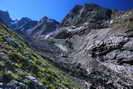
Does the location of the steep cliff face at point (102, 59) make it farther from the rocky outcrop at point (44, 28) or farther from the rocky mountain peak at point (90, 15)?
the rocky outcrop at point (44, 28)

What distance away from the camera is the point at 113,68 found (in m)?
48.8

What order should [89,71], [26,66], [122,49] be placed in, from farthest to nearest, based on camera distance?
Answer: [122,49] → [89,71] → [26,66]

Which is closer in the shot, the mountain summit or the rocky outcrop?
the mountain summit

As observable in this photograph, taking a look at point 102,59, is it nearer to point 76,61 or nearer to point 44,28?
point 76,61

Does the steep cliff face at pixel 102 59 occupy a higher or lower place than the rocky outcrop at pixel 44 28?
lower

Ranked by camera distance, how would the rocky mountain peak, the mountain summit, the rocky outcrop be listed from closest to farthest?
the mountain summit, the rocky mountain peak, the rocky outcrop

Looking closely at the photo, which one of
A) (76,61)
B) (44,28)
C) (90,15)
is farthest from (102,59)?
(44,28)

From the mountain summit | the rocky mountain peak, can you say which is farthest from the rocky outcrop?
the mountain summit

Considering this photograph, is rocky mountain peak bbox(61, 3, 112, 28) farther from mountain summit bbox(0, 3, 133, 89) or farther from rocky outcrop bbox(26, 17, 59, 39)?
rocky outcrop bbox(26, 17, 59, 39)

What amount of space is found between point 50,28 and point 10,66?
14489cm

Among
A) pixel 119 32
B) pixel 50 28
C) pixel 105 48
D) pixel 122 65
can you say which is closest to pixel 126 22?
pixel 119 32

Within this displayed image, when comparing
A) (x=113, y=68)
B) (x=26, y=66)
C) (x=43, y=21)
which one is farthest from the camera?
(x=43, y=21)

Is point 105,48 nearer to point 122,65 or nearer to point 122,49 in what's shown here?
point 122,49

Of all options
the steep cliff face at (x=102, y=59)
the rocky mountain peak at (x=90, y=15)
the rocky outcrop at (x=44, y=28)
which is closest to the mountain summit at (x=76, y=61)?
the steep cliff face at (x=102, y=59)
